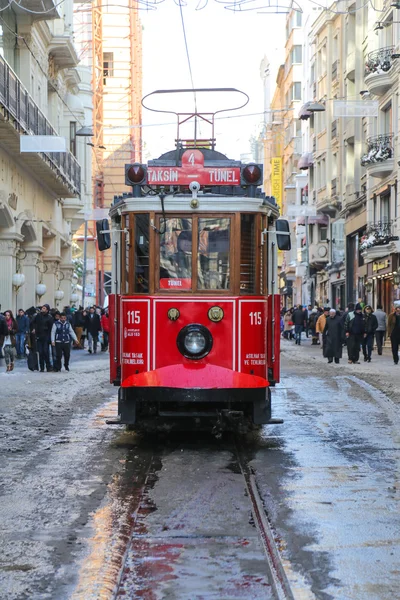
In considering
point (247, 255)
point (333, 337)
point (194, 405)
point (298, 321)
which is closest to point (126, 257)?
point (247, 255)

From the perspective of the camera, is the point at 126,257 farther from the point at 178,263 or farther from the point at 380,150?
the point at 380,150

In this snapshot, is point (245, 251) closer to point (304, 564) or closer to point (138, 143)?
point (304, 564)

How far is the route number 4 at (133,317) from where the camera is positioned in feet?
37.4

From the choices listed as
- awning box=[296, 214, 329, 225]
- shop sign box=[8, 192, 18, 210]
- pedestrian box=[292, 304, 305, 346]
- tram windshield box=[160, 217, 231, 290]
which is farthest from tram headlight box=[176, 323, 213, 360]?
awning box=[296, 214, 329, 225]

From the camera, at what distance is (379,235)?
42.0 meters

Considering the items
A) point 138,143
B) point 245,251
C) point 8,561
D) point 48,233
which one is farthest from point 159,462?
point 138,143

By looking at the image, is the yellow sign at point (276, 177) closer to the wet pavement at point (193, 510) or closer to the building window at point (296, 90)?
the building window at point (296, 90)

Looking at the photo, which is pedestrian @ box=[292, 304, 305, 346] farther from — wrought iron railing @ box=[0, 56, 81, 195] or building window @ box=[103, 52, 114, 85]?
building window @ box=[103, 52, 114, 85]

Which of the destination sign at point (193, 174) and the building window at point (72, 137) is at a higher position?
the building window at point (72, 137)

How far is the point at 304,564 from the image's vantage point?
6270 millimetres

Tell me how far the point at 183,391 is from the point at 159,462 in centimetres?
86

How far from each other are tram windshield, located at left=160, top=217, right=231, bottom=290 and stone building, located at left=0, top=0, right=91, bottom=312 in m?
13.9

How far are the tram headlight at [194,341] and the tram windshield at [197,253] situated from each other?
451mm

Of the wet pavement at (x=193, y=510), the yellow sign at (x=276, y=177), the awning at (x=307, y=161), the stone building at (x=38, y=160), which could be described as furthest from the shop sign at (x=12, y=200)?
the yellow sign at (x=276, y=177)
